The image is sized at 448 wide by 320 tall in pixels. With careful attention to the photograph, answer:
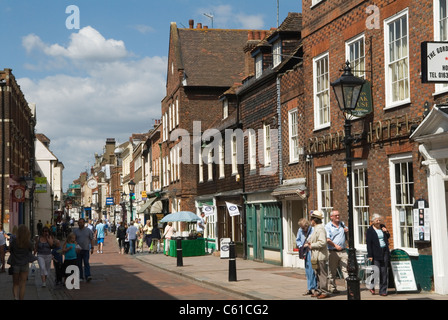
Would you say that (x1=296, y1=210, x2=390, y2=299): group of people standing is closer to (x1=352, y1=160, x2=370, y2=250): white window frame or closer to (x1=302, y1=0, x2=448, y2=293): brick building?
(x1=302, y1=0, x2=448, y2=293): brick building

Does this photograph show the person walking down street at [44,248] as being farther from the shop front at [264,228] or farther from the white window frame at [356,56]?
the white window frame at [356,56]

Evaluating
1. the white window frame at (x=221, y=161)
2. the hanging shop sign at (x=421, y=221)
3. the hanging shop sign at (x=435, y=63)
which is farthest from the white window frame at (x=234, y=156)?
the hanging shop sign at (x=435, y=63)

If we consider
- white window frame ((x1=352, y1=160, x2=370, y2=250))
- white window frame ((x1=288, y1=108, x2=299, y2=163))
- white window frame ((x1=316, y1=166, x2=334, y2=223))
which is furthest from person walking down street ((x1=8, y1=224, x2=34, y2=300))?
white window frame ((x1=288, y1=108, x2=299, y2=163))

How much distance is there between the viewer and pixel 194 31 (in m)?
45.8

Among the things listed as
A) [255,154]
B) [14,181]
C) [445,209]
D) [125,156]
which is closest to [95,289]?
[445,209]

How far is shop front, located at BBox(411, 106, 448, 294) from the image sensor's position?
13219mm

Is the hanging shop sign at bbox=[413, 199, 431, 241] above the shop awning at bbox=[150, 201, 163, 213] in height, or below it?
below

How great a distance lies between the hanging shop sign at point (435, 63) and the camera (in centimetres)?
1093

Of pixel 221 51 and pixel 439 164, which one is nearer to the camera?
pixel 439 164

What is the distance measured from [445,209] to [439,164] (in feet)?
3.16

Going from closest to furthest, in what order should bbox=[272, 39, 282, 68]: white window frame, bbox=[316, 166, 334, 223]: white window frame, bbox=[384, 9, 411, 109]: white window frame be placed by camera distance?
bbox=[384, 9, 411, 109]: white window frame, bbox=[316, 166, 334, 223]: white window frame, bbox=[272, 39, 282, 68]: white window frame

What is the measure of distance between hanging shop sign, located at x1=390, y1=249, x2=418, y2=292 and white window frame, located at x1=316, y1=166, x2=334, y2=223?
4902mm

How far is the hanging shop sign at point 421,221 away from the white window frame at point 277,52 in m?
10.7
